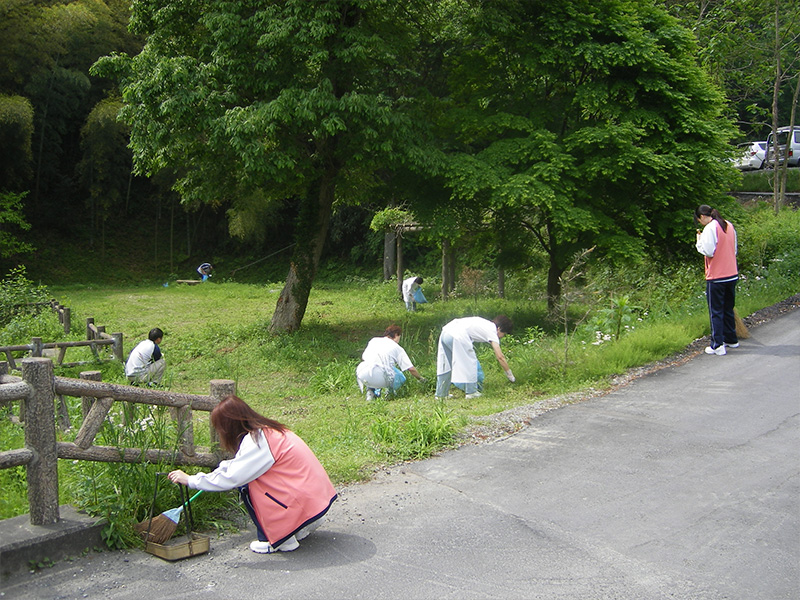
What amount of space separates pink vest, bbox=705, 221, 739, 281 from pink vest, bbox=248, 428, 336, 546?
7.25 meters

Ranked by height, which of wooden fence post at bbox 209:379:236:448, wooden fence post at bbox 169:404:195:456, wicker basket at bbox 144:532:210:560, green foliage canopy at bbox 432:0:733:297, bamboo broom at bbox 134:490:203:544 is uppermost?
green foliage canopy at bbox 432:0:733:297

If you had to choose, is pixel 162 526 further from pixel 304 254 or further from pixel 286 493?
pixel 304 254

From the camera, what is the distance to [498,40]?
1566 centimetres

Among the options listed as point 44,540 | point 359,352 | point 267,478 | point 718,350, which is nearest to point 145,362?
point 359,352

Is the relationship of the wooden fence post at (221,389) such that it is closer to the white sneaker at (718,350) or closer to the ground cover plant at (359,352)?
the ground cover plant at (359,352)

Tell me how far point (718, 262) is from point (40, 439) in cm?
862

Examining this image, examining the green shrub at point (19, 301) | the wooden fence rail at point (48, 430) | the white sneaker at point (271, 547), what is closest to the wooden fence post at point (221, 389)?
the wooden fence rail at point (48, 430)

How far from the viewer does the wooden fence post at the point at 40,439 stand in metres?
4.48

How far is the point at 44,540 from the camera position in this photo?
441cm

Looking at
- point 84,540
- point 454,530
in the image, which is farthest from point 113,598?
point 454,530

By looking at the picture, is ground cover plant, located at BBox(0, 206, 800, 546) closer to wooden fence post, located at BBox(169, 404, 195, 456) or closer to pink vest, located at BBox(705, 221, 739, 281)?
wooden fence post, located at BBox(169, 404, 195, 456)

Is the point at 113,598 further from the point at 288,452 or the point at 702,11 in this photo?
the point at 702,11

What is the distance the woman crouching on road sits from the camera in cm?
461

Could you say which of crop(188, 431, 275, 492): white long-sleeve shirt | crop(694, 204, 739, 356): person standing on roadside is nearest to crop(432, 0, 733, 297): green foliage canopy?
crop(694, 204, 739, 356): person standing on roadside
